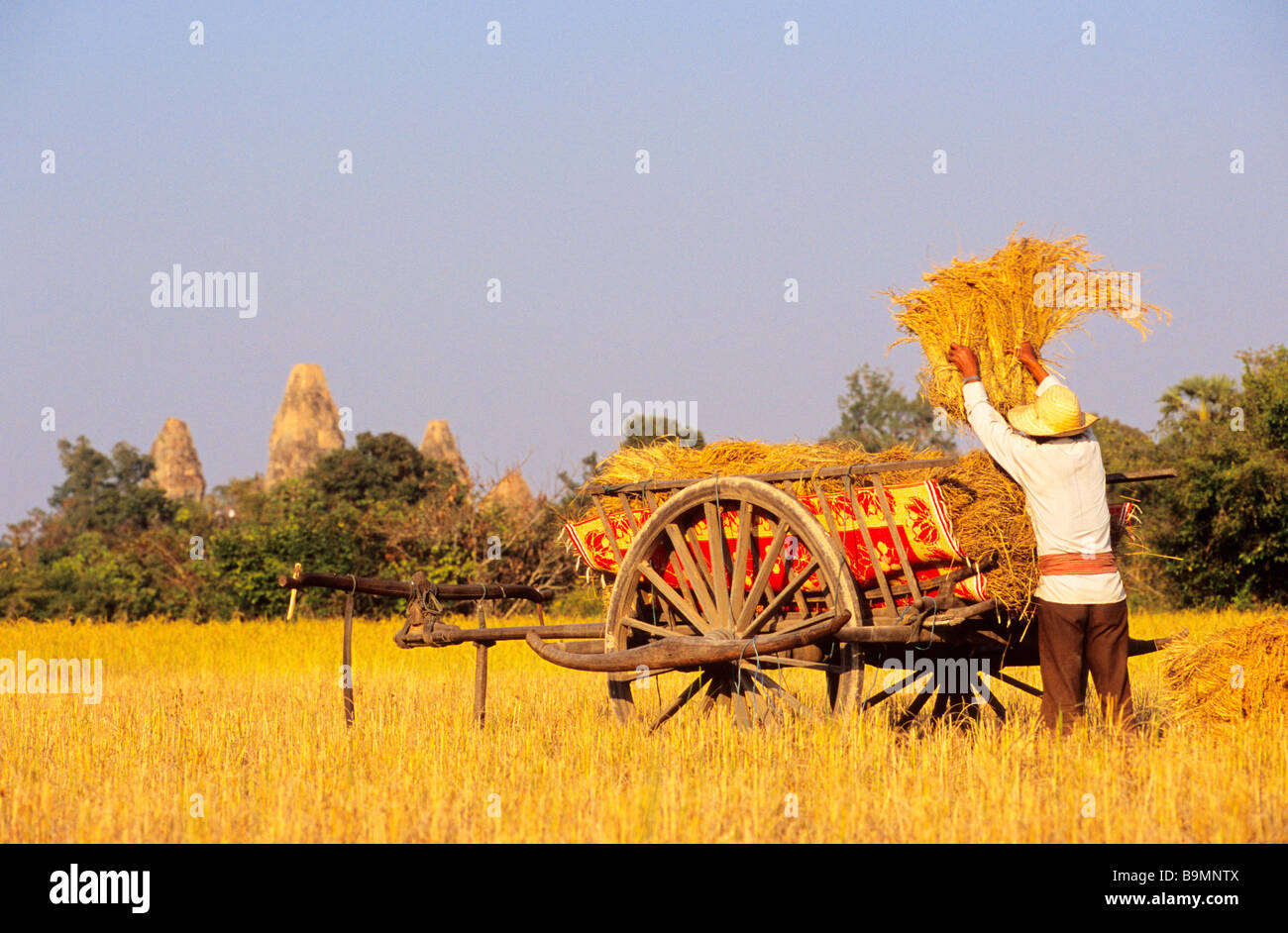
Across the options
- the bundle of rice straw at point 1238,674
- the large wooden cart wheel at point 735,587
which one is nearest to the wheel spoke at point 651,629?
the large wooden cart wheel at point 735,587

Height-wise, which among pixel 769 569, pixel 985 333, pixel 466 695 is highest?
pixel 985 333

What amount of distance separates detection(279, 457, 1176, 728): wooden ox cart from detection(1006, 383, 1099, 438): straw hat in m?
0.39

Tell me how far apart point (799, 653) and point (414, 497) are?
22.1 m

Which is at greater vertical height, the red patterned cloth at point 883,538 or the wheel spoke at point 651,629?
the red patterned cloth at point 883,538

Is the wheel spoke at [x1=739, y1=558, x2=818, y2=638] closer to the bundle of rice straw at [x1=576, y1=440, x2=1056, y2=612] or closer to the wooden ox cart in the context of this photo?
the wooden ox cart

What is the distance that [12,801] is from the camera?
14.9 ft

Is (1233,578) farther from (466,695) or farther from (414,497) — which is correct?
(414,497)

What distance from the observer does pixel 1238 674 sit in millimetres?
5520

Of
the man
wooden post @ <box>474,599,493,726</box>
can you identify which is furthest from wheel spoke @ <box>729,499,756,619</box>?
wooden post @ <box>474,599,493,726</box>

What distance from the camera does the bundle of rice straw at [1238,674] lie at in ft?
18.1

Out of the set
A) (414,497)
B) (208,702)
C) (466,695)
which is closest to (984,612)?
(466,695)

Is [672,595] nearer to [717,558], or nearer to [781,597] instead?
[717,558]

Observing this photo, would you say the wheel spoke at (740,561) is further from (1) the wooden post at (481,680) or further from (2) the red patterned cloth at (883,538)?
(1) the wooden post at (481,680)

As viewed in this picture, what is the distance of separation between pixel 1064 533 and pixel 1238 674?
133cm
